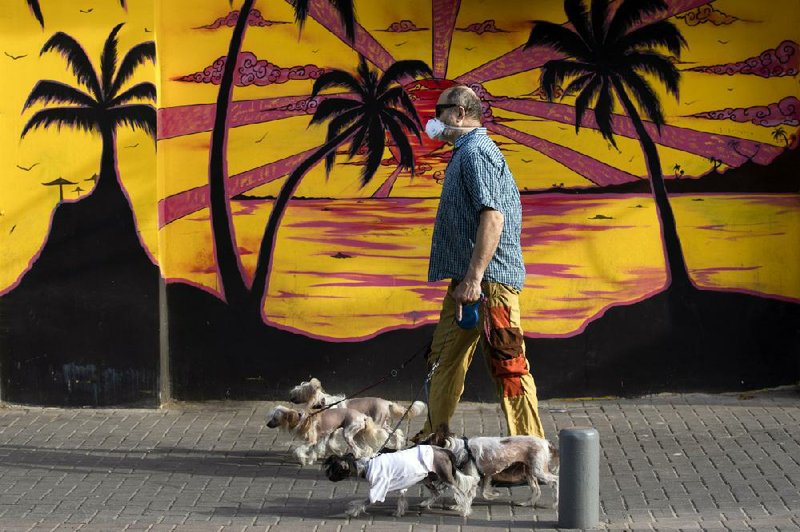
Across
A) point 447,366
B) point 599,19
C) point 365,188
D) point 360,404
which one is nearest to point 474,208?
point 447,366

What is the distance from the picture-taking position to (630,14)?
8.75 m

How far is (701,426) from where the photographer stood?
8.23 m

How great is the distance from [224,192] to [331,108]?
94 centimetres

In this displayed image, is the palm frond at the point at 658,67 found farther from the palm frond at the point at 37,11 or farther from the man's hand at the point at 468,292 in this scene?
the palm frond at the point at 37,11

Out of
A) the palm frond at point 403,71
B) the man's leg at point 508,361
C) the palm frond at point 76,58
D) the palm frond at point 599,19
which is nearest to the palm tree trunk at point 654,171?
the palm frond at point 599,19

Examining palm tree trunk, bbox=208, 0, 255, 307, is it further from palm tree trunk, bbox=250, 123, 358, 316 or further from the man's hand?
the man's hand

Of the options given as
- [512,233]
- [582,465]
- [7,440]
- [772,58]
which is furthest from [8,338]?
[772,58]

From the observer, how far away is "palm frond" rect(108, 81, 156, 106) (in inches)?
346

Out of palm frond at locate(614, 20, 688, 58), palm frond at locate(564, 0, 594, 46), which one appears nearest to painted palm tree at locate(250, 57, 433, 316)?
palm frond at locate(564, 0, 594, 46)

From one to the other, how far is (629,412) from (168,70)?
12.9ft

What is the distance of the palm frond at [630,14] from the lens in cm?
871

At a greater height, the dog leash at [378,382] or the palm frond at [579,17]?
the palm frond at [579,17]

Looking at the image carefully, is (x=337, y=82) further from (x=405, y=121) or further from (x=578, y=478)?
(x=578, y=478)

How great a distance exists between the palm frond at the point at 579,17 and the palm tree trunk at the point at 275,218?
5.38 ft
